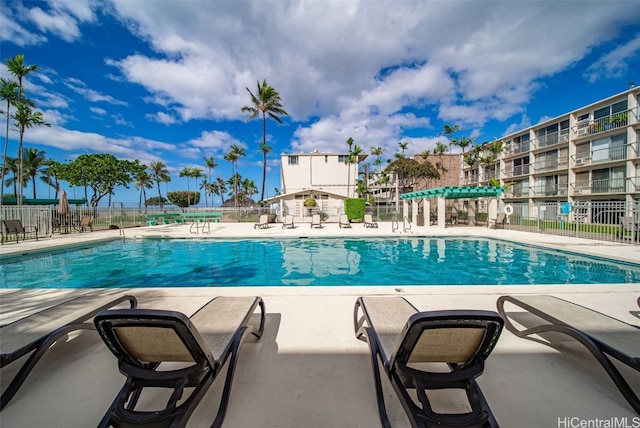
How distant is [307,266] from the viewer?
7.62 m

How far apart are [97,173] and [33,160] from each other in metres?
25.1

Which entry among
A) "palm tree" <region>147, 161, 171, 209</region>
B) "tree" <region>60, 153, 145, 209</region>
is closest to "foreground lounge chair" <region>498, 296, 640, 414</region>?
"tree" <region>60, 153, 145, 209</region>

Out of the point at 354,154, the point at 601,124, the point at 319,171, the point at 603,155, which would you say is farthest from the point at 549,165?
the point at 319,171

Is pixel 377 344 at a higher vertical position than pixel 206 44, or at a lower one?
lower

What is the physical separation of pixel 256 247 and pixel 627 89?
31.1m

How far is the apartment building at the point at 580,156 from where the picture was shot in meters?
19.1

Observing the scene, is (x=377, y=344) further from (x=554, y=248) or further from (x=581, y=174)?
(x=581, y=174)

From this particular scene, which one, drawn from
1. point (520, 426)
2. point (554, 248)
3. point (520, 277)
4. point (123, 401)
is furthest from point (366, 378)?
point (554, 248)

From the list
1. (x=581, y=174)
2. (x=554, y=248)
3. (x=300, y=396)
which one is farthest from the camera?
(x=581, y=174)

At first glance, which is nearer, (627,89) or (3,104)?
(3,104)

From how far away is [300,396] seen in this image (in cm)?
185

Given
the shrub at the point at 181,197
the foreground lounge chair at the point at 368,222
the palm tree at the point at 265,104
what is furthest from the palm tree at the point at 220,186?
the foreground lounge chair at the point at 368,222

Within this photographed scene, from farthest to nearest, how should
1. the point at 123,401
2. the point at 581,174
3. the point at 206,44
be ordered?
1. the point at 581,174
2. the point at 206,44
3. the point at 123,401

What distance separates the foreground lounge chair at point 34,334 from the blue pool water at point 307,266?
342 centimetres
